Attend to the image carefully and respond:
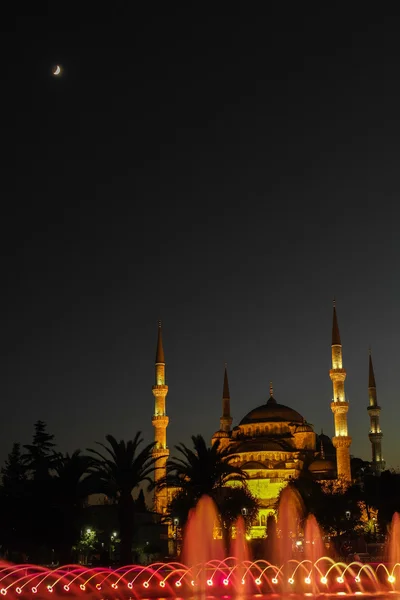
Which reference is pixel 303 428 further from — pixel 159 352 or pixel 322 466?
pixel 159 352

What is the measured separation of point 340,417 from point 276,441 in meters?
11.8

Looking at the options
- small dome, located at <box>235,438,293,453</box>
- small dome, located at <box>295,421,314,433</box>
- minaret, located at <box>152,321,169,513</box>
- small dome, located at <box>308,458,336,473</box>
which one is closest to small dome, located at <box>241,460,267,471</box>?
small dome, located at <box>235,438,293,453</box>

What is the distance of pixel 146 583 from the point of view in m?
25.5

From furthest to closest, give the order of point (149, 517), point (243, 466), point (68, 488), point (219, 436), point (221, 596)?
point (219, 436), point (243, 466), point (149, 517), point (68, 488), point (221, 596)

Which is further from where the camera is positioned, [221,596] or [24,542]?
[24,542]

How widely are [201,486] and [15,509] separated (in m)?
9.71

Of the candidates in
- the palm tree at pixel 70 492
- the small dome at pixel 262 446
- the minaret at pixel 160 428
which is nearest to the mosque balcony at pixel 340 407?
the small dome at pixel 262 446

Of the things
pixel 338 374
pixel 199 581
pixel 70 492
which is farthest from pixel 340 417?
pixel 199 581

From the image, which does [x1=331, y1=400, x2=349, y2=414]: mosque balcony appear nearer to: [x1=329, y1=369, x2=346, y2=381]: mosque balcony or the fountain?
[x1=329, y1=369, x2=346, y2=381]: mosque balcony

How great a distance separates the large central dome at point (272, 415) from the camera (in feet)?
276

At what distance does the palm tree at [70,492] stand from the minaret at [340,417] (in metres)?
34.4

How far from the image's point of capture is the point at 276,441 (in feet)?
259

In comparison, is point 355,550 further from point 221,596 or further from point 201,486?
point 221,596

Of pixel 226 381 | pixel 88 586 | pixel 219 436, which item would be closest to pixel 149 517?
pixel 219 436
